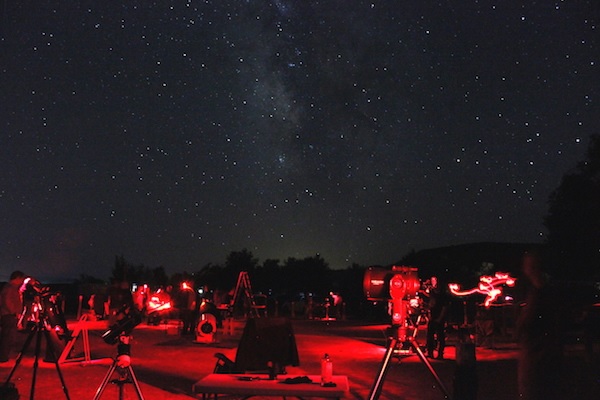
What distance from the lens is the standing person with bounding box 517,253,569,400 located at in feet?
19.1

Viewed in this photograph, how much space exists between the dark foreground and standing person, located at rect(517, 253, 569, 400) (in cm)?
292

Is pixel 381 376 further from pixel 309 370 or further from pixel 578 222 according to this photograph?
pixel 578 222

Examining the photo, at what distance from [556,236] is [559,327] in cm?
3407

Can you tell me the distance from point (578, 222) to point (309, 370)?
26944 mm

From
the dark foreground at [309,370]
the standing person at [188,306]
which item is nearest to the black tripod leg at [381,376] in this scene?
the dark foreground at [309,370]

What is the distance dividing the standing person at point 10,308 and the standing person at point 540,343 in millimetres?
10841

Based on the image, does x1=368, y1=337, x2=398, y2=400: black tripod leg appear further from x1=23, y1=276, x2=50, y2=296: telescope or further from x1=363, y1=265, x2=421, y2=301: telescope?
x1=23, y1=276, x2=50, y2=296: telescope

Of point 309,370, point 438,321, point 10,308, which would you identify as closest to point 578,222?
point 438,321

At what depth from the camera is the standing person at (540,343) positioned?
5836mm

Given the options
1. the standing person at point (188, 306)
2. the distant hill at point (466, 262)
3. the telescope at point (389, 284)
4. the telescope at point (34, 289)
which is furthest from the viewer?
the distant hill at point (466, 262)

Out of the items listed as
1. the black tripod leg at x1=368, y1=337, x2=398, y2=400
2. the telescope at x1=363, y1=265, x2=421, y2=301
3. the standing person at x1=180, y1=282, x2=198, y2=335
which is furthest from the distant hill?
the standing person at x1=180, y1=282, x2=198, y2=335

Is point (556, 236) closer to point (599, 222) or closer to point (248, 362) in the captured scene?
point (599, 222)

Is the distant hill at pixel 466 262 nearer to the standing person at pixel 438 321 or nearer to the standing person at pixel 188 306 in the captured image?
the standing person at pixel 438 321

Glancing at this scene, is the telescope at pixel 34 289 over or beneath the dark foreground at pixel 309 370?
over
